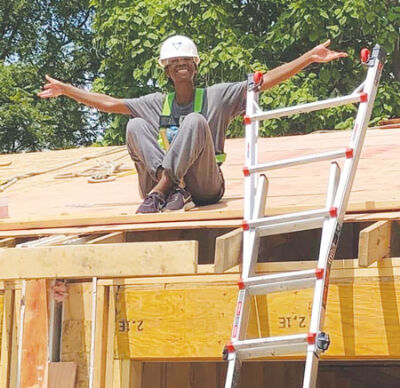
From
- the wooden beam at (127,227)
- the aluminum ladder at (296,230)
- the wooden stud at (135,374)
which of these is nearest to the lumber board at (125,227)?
the wooden beam at (127,227)

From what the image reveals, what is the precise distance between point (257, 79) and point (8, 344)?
170 cm

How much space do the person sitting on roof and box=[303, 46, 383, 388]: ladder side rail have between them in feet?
1.71

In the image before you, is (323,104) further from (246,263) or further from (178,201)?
(178,201)

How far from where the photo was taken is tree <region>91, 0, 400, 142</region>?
13766mm

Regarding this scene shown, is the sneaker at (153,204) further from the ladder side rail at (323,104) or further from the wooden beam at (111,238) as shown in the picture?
the ladder side rail at (323,104)

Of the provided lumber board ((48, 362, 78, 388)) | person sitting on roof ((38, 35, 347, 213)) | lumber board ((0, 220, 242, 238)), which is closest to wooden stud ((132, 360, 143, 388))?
lumber board ((48, 362, 78, 388))

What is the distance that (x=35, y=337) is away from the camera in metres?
4.52

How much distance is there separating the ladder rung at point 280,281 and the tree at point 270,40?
9513 millimetres

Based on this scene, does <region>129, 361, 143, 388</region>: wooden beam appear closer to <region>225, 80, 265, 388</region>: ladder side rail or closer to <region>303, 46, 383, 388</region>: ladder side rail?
<region>225, 80, 265, 388</region>: ladder side rail

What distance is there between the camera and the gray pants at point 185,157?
16.3 feet

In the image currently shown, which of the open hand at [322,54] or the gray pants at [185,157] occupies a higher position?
the open hand at [322,54]

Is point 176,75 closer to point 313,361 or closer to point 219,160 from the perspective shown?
point 219,160

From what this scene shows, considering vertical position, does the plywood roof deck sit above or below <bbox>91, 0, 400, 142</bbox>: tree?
below

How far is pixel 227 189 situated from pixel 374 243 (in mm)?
2210
